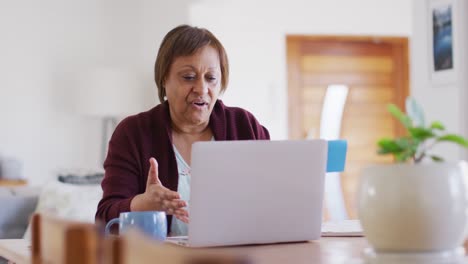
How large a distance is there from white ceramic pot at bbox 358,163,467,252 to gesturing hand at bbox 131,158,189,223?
728 millimetres

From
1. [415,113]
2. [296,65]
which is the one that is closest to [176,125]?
[415,113]

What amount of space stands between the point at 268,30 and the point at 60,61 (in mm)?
1697

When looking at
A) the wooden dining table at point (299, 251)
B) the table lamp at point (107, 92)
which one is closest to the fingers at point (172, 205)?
the wooden dining table at point (299, 251)

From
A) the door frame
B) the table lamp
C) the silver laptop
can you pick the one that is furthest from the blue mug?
the door frame

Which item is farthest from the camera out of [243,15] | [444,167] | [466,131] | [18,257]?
[243,15]

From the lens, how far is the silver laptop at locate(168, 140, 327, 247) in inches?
72.2

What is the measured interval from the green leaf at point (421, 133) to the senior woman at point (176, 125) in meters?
1.10

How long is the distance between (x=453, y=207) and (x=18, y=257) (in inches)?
39.8

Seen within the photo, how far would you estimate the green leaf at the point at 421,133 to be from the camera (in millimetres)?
1458

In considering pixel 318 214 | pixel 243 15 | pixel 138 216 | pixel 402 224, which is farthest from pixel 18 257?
pixel 243 15

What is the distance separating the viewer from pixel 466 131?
4.14 meters

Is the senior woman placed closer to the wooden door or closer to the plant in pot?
the plant in pot

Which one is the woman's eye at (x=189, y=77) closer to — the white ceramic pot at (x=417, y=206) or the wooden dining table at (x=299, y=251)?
the wooden dining table at (x=299, y=251)

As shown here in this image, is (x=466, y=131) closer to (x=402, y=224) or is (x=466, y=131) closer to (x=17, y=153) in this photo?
(x=402, y=224)
